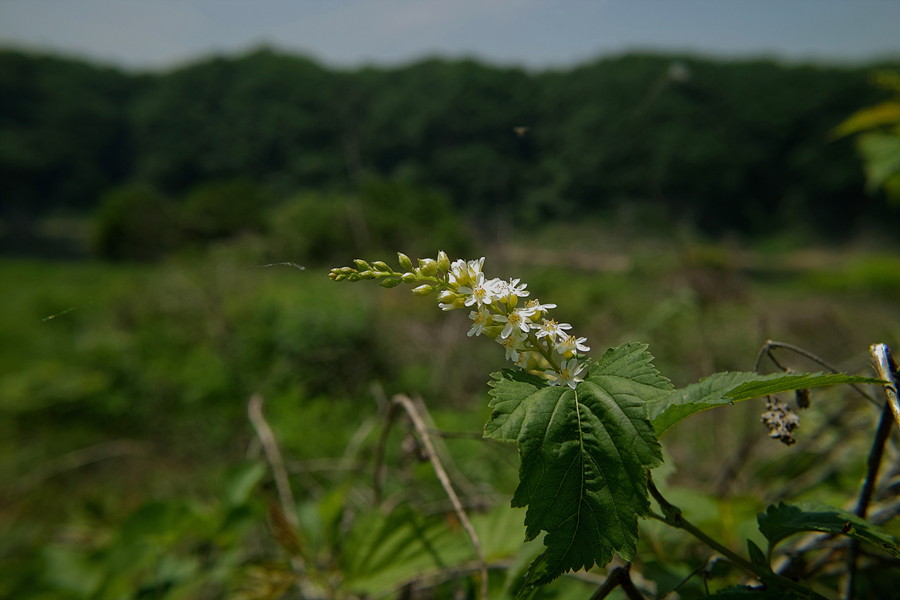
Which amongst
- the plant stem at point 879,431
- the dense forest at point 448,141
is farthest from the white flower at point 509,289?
the dense forest at point 448,141

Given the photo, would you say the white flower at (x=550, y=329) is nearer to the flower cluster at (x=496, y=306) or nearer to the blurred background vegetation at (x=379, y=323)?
the flower cluster at (x=496, y=306)

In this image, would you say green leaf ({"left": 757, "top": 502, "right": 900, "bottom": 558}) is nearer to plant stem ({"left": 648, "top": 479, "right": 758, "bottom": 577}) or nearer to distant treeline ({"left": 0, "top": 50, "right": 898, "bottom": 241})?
plant stem ({"left": 648, "top": 479, "right": 758, "bottom": 577})

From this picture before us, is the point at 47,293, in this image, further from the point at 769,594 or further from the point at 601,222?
the point at 769,594

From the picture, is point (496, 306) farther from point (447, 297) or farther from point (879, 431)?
point (879, 431)

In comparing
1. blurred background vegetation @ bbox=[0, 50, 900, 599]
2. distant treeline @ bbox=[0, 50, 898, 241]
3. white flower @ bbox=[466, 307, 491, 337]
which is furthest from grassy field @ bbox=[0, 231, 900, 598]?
distant treeline @ bbox=[0, 50, 898, 241]

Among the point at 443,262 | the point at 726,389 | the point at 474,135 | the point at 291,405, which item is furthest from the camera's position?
the point at 474,135

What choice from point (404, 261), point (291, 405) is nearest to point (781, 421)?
point (404, 261)
